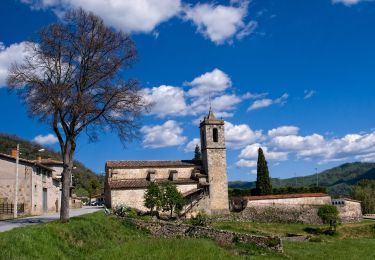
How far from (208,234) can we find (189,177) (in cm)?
3303

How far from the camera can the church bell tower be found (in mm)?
55844

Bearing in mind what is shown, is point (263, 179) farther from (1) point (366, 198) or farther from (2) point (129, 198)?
(1) point (366, 198)

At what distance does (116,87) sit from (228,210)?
120 ft

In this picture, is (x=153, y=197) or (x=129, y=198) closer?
(x=153, y=197)

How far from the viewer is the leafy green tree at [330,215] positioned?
1818 inches

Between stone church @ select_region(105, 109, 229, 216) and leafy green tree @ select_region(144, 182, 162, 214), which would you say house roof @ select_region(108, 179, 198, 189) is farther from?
leafy green tree @ select_region(144, 182, 162, 214)

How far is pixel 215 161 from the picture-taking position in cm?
5759

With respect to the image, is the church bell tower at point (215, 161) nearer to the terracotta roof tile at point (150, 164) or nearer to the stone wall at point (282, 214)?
the terracotta roof tile at point (150, 164)

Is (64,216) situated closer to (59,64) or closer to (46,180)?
(59,64)

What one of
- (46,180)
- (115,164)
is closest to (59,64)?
(46,180)

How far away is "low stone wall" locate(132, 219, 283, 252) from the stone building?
47.0ft

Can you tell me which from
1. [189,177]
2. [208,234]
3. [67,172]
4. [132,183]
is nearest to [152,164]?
[132,183]

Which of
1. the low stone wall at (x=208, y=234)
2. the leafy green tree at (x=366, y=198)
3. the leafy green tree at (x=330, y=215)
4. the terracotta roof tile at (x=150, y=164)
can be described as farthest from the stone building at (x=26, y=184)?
the leafy green tree at (x=366, y=198)

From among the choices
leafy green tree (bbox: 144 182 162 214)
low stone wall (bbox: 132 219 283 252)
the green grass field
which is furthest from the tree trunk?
leafy green tree (bbox: 144 182 162 214)
